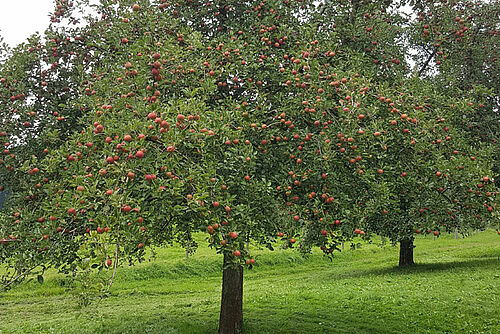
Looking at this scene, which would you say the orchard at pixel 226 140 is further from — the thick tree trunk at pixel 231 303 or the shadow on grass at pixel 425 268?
the shadow on grass at pixel 425 268

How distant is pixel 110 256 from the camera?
4.64 m

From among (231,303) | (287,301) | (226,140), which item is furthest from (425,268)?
(226,140)

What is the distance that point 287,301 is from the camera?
15.5 m

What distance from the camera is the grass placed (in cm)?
1174

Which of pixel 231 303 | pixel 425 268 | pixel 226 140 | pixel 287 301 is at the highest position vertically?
pixel 226 140

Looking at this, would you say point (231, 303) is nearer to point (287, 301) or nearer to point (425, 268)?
point (287, 301)

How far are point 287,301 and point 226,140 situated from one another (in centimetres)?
1087

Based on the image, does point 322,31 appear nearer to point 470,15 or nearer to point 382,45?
point 382,45

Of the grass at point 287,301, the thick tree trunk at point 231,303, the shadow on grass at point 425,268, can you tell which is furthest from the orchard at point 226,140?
the shadow on grass at point 425,268

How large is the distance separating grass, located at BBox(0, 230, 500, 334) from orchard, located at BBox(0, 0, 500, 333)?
1.95 meters

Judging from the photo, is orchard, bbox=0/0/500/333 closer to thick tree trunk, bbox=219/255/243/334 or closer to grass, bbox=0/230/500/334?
thick tree trunk, bbox=219/255/243/334

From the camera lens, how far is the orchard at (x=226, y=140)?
5.36 m

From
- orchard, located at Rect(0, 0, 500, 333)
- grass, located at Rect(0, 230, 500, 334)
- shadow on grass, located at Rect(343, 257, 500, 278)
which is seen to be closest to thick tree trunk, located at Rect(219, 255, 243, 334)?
orchard, located at Rect(0, 0, 500, 333)

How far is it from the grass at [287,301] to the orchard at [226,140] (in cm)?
195
